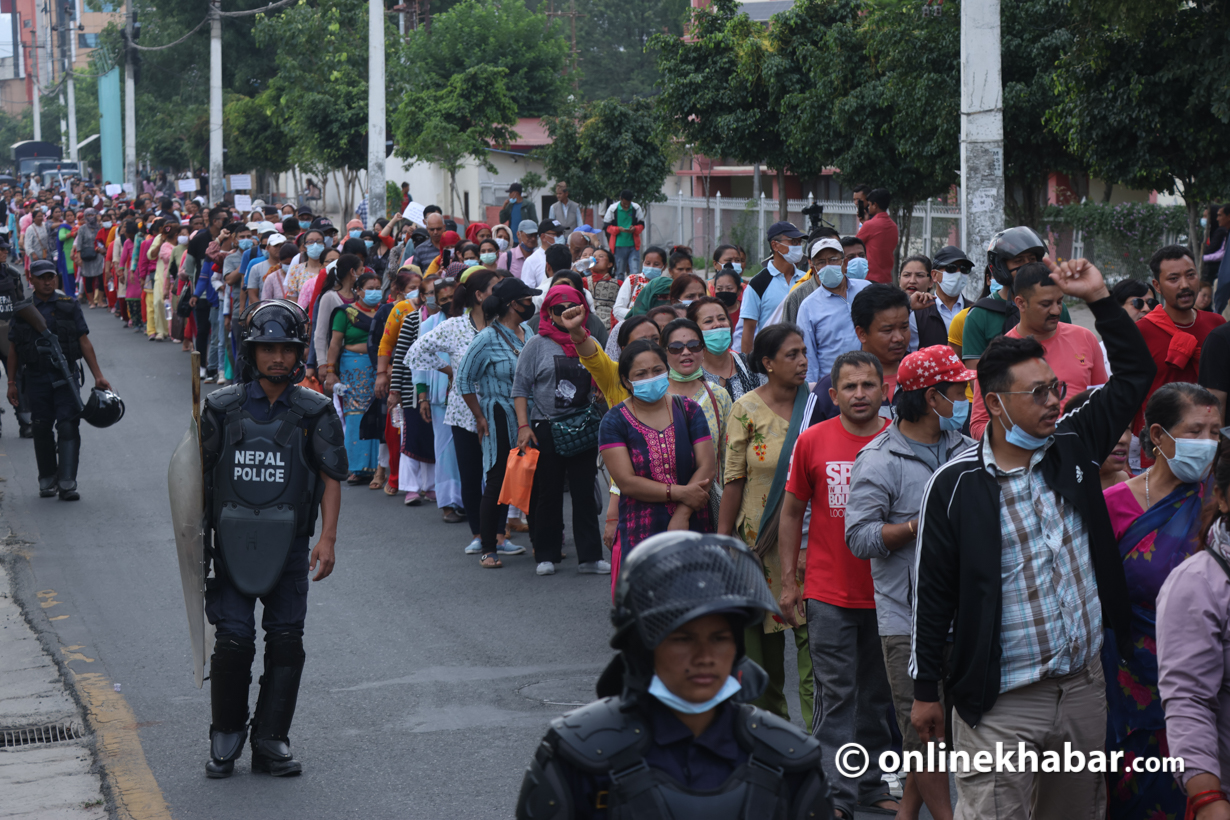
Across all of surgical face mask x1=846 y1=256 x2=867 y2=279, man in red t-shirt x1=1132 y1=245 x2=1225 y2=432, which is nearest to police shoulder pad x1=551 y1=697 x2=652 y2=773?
man in red t-shirt x1=1132 y1=245 x2=1225 y2=432

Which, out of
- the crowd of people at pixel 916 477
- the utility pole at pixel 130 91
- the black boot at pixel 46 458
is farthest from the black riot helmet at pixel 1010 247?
the utility pole at pixel 130 91

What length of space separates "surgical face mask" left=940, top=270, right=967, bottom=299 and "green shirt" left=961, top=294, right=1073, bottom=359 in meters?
2.06

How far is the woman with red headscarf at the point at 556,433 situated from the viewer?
8.91 metres

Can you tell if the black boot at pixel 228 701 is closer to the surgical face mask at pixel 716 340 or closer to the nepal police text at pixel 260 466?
the nepal police text at pixel 260 466

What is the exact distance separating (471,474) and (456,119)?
920 inches

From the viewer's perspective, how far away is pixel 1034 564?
4.08m

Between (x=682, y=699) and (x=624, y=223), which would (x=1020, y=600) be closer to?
(x=682, y=699)

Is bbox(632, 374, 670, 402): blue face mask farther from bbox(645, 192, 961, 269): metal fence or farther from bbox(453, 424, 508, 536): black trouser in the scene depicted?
bbox(645, 192, 961, 269): metal fence

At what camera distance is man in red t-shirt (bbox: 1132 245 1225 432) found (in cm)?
684

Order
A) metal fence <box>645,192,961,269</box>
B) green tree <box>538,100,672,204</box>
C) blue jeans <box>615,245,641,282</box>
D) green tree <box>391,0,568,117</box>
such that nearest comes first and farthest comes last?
blue jeans <box>615,245,641,282</box> < metal fence <box>645,192,961,269</box> < green tree <box>538,100,672,204</box> < green tree <box>391,0,568,117</box>

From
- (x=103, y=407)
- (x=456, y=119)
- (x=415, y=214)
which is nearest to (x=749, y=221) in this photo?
(x=456, y=119)

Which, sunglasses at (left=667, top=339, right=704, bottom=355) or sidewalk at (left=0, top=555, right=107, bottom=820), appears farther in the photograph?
sunglasses at (left=667, top=339, right=704, bottom=355)

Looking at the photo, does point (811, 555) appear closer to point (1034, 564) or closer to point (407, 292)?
point (1034, 564)

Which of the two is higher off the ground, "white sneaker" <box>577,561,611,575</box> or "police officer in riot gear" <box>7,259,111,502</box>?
"police officer in riot gear" <box>7,259,111,502</box>
